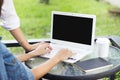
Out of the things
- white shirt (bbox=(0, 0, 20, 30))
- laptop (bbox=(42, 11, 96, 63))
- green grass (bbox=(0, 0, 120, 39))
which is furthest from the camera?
green grass (bbox=(0, 0, 120, 39))

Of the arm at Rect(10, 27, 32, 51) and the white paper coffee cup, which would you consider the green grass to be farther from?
the white paper coffee cup

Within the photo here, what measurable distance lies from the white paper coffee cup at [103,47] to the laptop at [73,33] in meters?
0.05

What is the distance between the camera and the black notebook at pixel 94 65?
1536mm

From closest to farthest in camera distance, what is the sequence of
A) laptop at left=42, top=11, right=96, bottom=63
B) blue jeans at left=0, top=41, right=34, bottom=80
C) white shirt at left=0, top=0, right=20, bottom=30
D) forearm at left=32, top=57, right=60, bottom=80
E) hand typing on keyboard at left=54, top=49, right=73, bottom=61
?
blue jeans at left=0, top=41, right=34, bottom=80
forearm at left=32, top=57, right=60, bottom=80
hand typing on keyboard at left=54, top=49, right=73, bottom=61
laptop at left=42, top=11, right=96, bottom=63
white shirt at left=0, top=0, right=20, bottom=30

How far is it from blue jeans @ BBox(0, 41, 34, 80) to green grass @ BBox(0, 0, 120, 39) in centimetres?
190

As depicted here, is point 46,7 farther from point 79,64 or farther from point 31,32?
point 79,64

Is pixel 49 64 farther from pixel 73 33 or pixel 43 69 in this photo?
pixel 73 33

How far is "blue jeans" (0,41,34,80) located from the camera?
1.32 m

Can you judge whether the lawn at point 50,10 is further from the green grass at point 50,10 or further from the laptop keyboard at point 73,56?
the laptop keyboard at point 73,56

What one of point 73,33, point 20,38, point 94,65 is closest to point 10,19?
point 20,38

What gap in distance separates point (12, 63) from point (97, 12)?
7.15ft

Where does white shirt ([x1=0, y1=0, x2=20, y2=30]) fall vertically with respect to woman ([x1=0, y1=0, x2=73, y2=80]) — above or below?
above

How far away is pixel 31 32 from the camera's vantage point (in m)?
3.28

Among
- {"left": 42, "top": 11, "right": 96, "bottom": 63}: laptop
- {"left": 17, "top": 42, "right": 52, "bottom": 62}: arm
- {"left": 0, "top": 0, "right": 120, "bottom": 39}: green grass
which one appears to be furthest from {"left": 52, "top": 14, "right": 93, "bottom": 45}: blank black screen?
{"left": 0, "top": 0, "right": 120, "bottom": 39}: green grass
